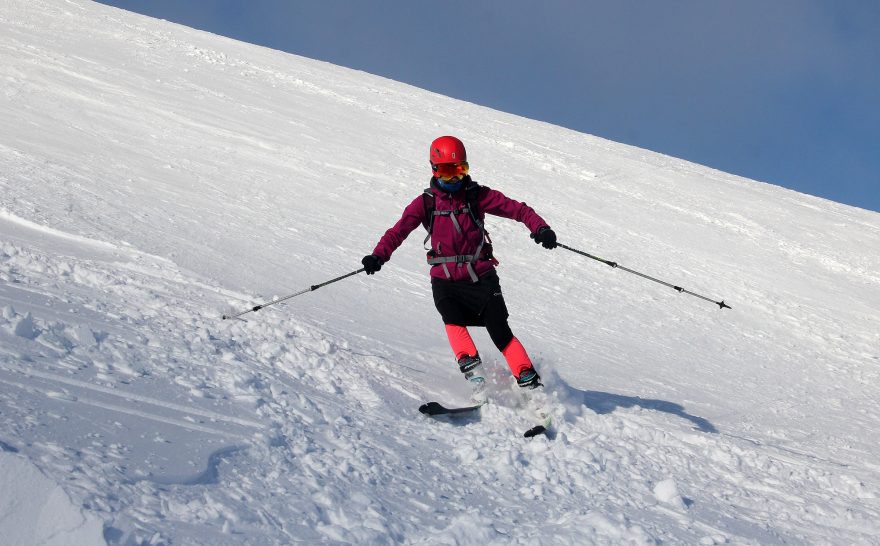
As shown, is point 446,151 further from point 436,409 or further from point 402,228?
point 436,409

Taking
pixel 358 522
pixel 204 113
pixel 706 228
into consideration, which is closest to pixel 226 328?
pixel 358 522

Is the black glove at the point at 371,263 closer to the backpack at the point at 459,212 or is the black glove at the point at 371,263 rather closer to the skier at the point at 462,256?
the skier at the point at 462,256

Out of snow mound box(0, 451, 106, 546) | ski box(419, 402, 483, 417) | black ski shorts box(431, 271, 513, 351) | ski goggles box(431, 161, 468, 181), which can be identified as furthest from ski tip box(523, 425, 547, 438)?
snow mound box(0, 451, 106, 546)

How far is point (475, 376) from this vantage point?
5.16 meters

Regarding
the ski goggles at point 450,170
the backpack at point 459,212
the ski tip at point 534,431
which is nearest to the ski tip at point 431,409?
the ski tip at point 534,431

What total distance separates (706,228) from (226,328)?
14.0 metres

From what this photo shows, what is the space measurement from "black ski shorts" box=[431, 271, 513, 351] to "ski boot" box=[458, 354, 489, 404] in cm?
25

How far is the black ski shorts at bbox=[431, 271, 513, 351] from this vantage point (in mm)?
5352

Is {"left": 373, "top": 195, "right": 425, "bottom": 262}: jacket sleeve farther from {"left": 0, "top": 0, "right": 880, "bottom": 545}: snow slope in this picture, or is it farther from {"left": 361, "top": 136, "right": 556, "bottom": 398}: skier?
{"left": 0, "top": 0, "right": 880, "bottom": 545}: snow slope

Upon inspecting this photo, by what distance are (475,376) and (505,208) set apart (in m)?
1.26

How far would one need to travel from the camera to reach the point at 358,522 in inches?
117

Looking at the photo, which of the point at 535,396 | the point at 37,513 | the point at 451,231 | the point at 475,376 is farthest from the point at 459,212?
the point at 37,513

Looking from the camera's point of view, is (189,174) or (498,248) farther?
(498,248)

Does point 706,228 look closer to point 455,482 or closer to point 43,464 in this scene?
point 455,482
